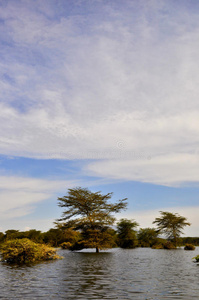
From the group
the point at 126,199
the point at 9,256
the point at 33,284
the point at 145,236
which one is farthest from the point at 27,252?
the point at 145,236

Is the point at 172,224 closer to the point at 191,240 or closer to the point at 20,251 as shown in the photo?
the point at 191,240

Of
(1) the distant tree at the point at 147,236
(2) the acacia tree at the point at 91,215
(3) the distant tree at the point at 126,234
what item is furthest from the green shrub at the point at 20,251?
(1) the distant tree at the point at 147,236

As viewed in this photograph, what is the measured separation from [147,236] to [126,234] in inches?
304

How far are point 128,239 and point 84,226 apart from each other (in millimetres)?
27947

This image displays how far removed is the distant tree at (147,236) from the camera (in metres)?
74.2

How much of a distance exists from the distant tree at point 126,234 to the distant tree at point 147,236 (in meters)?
5.06

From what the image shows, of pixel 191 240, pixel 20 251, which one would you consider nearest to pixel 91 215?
pixel 20 251

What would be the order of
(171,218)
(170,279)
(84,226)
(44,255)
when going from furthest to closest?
(171,218), (84,226), (44,255), (170,279)

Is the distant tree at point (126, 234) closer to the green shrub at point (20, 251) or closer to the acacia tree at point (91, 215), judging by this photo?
the acacia tree at point (91, 215)

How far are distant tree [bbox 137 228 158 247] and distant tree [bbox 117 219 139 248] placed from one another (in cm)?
506

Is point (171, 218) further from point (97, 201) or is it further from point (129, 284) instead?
point (129, 284)

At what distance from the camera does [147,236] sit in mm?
75375

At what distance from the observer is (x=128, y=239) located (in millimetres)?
70688

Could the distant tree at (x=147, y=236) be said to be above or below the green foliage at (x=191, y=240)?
above
